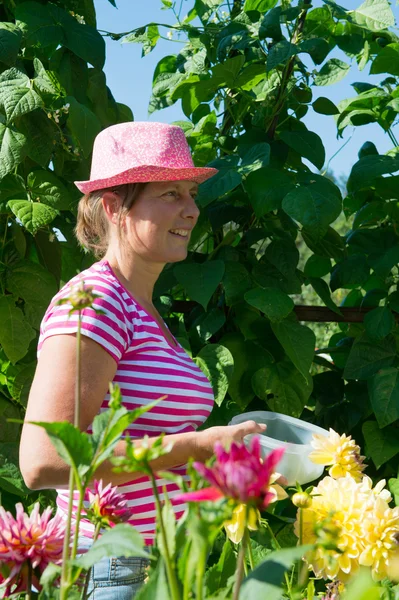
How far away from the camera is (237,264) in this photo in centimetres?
196

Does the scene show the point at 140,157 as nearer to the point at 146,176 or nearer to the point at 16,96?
the point at 146,176

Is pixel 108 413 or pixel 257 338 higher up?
pixel 108 413

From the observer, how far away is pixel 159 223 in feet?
4.22

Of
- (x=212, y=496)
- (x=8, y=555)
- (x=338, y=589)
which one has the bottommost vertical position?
(x=338, y=589)

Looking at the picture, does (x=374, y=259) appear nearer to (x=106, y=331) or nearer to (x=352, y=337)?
(x=352, y=337)

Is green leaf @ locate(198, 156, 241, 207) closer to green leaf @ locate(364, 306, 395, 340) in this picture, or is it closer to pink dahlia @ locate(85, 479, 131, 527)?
green leaf @ locate(364, 306, 395, 340)

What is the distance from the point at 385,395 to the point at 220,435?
1.10 m

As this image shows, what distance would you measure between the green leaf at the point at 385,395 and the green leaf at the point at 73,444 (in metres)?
1.53

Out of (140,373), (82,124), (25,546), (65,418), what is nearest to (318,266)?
→ (82,124)

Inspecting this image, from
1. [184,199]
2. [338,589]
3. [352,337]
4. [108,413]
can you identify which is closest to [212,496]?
[108,413]

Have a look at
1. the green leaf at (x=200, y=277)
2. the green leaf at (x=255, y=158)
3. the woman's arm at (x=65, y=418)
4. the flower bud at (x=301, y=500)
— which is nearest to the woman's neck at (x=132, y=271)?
the woman's arm at (x=65, y=418)

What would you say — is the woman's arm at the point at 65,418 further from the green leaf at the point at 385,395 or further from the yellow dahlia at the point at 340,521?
Answer: the green leaf at the point at 385,395

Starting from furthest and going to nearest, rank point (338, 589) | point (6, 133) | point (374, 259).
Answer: point (374, 259), point (6, 133), point (338, 589)

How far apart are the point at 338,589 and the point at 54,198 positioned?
4.37ft
